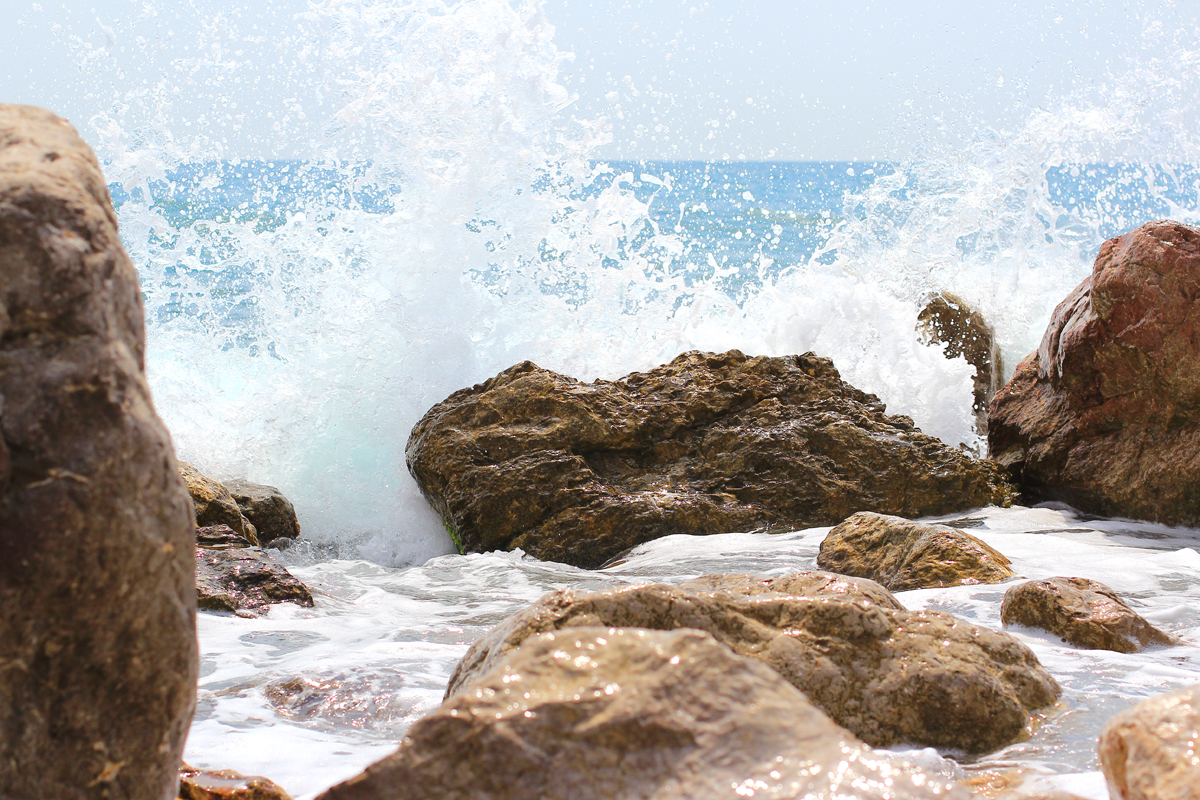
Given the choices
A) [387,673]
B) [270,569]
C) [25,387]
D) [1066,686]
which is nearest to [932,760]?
[1066,686]

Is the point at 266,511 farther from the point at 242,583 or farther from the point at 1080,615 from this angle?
the point at 1080,615

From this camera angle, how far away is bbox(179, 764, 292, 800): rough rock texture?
6.31 feet

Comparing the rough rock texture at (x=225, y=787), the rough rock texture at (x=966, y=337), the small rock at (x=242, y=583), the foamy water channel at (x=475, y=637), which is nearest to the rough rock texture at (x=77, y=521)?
the rough rock texture at (x=225, y=787)

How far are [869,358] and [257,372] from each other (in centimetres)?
Result: 426

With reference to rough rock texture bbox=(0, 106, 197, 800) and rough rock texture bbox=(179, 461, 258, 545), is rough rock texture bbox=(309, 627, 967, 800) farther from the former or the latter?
rough rock texture bbox=(179, 461, 258, 545)

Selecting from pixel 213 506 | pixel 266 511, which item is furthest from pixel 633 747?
pixel 266 511

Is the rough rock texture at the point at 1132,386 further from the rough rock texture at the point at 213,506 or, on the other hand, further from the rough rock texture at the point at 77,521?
the rough rock texture at the point at 77,521

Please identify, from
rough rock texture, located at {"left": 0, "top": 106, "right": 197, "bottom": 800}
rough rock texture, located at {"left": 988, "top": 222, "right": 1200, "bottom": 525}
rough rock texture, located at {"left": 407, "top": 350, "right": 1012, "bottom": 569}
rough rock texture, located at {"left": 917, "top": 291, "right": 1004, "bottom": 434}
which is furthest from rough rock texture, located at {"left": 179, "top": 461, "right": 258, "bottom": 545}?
rough rock texture, located at {"left": 917, "top": 291, "right": 1004, "bottom": 434}

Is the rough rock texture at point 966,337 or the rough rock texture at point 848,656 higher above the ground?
the rough rock texture at point 966,337

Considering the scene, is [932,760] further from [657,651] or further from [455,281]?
[455,281]

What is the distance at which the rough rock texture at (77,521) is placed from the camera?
125cm

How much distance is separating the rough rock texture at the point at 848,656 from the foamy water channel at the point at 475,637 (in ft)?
0.34

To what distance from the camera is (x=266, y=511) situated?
5.36 m

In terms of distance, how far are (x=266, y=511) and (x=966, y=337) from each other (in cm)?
494
